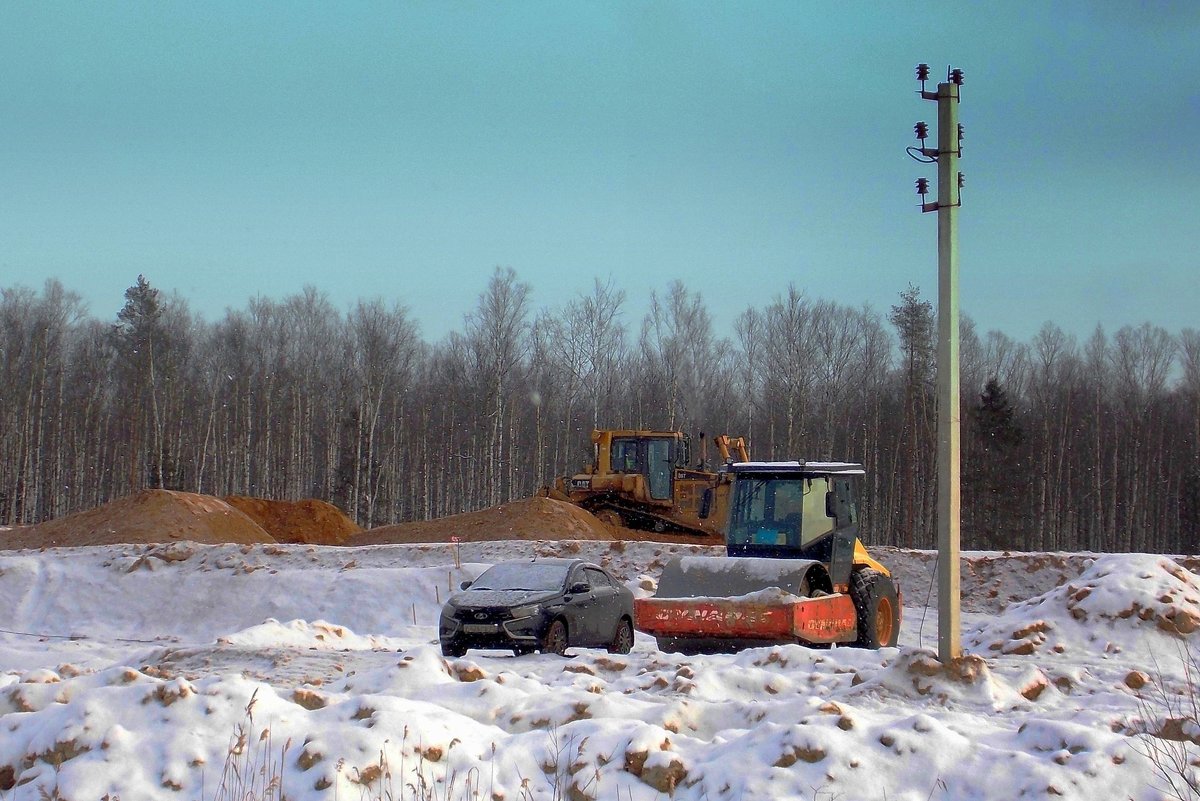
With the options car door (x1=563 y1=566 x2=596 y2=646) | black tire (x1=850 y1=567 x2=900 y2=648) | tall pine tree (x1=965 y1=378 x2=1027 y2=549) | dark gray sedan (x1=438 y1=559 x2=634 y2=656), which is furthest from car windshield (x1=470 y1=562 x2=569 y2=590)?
tall pine tree (x1=965 y1=378 x2=1027 y2=549)

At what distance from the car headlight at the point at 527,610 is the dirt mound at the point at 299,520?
2568 centimetres

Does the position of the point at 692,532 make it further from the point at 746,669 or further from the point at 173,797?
the point at 173,797

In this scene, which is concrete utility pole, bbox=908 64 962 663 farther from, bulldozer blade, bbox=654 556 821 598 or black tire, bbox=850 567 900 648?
black tire, bbox=850 567 900 648

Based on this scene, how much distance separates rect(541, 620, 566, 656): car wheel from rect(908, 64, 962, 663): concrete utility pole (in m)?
6.76

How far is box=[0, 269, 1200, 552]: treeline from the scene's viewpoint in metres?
56.5

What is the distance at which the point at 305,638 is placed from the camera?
19.7m

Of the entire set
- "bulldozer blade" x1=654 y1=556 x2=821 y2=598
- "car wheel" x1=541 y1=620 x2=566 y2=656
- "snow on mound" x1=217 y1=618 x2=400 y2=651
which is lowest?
"snow on mound" x1=217 y1=618 x2=400 y2=651

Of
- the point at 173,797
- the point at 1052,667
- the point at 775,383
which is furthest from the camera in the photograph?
the point at 775,383

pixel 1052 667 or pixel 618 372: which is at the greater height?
pixel 618 372

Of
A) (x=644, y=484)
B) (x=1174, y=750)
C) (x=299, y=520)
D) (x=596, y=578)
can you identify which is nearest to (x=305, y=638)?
(x=596, y=578)

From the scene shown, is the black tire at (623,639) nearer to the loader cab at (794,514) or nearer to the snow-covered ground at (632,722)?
the loader cab at (794,514)

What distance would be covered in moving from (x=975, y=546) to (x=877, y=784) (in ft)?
168

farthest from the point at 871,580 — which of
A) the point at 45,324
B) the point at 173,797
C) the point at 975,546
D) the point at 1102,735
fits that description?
the point at 45,324

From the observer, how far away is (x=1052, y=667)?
1277cm
